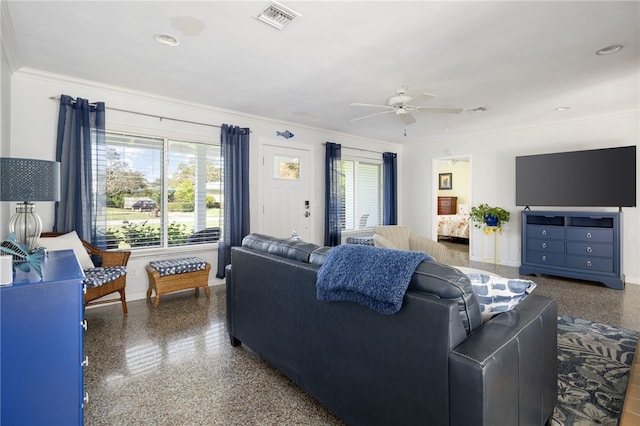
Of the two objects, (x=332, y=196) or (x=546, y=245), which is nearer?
(x=546, y=245)

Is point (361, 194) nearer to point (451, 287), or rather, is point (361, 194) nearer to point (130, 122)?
point (130, 122)

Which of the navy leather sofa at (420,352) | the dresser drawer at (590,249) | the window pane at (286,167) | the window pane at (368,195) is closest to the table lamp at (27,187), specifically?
the navy leather sofa at (420,352)

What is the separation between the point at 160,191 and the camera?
13.9 ft

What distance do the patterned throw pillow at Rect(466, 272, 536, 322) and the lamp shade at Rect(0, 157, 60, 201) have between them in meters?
2.38

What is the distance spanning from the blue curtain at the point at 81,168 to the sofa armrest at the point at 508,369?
3872 millimetres

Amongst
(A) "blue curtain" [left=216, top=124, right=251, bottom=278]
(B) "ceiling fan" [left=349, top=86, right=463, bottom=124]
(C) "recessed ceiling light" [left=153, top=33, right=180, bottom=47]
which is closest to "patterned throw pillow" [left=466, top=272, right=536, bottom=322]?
(B) "ceiling fan" [left=349, top=86, right=463, bottom=124]

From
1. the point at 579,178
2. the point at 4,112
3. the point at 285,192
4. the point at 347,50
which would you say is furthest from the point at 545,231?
the point at 4,112

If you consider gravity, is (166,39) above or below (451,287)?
above

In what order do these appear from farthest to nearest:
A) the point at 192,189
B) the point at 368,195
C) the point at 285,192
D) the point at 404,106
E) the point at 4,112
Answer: the point at 368,195 < the point at 285,192 < the point at 192,189 < the point at 404,106 < the point at 4,112

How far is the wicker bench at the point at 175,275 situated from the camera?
12.2ft

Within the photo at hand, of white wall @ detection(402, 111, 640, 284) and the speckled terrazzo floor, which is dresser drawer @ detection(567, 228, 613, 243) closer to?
white wall @ detection(402, 111, 640, 284)

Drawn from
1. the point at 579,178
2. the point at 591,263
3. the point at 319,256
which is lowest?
the point at 591,263

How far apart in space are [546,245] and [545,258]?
0.65ft

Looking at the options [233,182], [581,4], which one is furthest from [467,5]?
[233,182]
